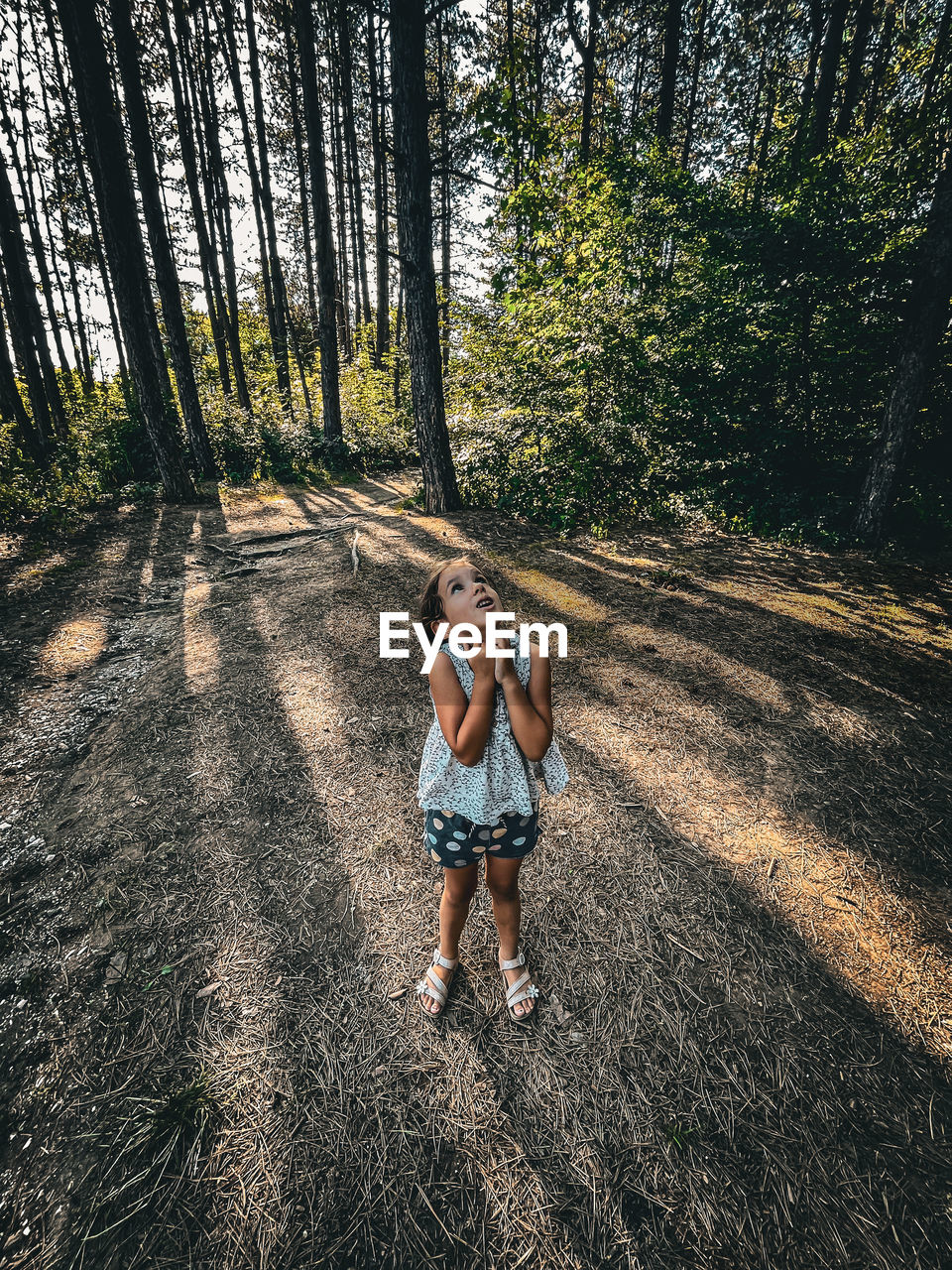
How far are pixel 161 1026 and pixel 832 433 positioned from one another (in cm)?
980

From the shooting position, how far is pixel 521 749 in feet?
5.94

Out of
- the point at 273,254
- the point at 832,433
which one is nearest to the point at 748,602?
the point at 832,433

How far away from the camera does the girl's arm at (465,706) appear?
5.57 feet

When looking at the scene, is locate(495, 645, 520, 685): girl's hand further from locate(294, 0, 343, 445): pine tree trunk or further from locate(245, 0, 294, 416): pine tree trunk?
locate(245, 0, 294, 416): pine tree trunk

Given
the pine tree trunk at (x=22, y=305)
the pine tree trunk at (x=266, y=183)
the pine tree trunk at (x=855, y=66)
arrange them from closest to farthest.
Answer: the pine tree trunk at (x=22, y=305), the pine tree trunk at (x=855, y=66), the pine tree trunk at (x=266, y=183)

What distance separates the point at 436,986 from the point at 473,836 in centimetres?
81

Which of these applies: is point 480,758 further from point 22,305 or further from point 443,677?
point 22,305

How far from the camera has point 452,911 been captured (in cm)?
208

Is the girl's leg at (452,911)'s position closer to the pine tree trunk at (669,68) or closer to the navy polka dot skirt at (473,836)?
the navy polka dot skirt at (473,836)

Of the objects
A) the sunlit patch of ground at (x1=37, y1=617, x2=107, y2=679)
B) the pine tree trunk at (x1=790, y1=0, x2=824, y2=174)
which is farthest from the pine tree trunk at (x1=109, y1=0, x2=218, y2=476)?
the pine tree trunk at (x1=790, y1=0, x2=824, y2=174)

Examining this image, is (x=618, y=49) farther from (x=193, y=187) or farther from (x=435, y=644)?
(x=435, y=644)

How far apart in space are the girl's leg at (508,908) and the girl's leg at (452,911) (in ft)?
0.26

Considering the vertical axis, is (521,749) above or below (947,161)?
below

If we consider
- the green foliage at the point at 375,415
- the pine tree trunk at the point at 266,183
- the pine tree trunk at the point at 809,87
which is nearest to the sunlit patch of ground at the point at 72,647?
the green foliage at the point at 375,415
